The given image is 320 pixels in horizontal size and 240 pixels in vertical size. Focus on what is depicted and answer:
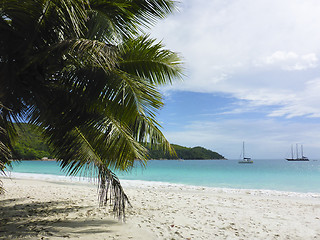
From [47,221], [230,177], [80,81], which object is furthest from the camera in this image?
[230,177]

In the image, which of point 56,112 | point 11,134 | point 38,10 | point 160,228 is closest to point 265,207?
point 160,228

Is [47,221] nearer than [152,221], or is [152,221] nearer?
[47,221]

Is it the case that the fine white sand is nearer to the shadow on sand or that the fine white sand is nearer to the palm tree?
the shadow on sand

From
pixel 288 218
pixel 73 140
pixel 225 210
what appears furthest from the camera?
pixel 225 210

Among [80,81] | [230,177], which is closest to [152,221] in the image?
[80,81]

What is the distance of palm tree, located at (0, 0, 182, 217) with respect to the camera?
4.02 meters

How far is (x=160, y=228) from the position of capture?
5.48 m

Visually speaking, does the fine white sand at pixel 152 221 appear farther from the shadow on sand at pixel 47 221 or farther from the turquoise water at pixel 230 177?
the turquoise water at pixel 230 177

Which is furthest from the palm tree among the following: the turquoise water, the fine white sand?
the fine white sand

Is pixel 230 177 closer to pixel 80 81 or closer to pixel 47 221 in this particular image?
pixel 47 221

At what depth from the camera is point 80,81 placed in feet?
15.6

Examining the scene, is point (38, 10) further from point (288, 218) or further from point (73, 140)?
point (288, 218)

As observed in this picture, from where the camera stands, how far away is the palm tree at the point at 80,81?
402 centimetres

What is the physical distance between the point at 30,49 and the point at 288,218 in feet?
24.1
